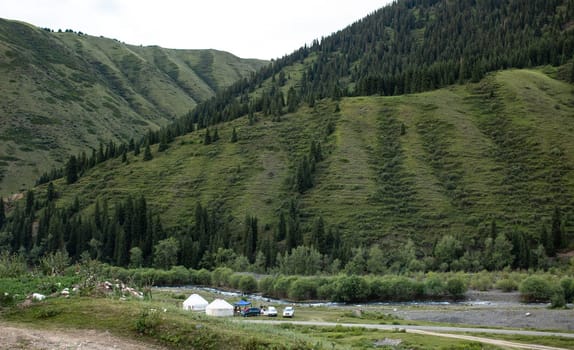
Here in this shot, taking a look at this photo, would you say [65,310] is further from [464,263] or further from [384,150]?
[384,150]

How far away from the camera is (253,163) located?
533 ft

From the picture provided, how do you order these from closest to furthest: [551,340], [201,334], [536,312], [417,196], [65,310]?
1. [201,334]
2. [65,310]
3. [551,340]
4. [536,312]
5. [417,196]

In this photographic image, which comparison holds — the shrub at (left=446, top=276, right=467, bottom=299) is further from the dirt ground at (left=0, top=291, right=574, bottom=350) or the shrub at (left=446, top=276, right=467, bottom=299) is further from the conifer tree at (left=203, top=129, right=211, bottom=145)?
the conifer tree at (left=203, top=129, right=211, bottom=145)

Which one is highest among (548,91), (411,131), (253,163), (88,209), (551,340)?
(548,91)

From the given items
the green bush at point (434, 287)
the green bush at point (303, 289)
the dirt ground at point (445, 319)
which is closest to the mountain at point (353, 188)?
the green bush at point (303, 289)

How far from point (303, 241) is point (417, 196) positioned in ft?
104

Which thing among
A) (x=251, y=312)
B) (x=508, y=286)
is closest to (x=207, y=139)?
(x=508, y=286)

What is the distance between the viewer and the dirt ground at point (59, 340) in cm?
2066

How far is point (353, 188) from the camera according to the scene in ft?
453

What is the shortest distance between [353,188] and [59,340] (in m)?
119

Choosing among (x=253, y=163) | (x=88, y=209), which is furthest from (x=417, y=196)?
(x=88, y=209)

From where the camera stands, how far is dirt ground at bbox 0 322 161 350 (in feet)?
67.8

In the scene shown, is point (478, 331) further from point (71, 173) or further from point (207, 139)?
point (71, 173)

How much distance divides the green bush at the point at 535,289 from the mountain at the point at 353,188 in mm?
25312
